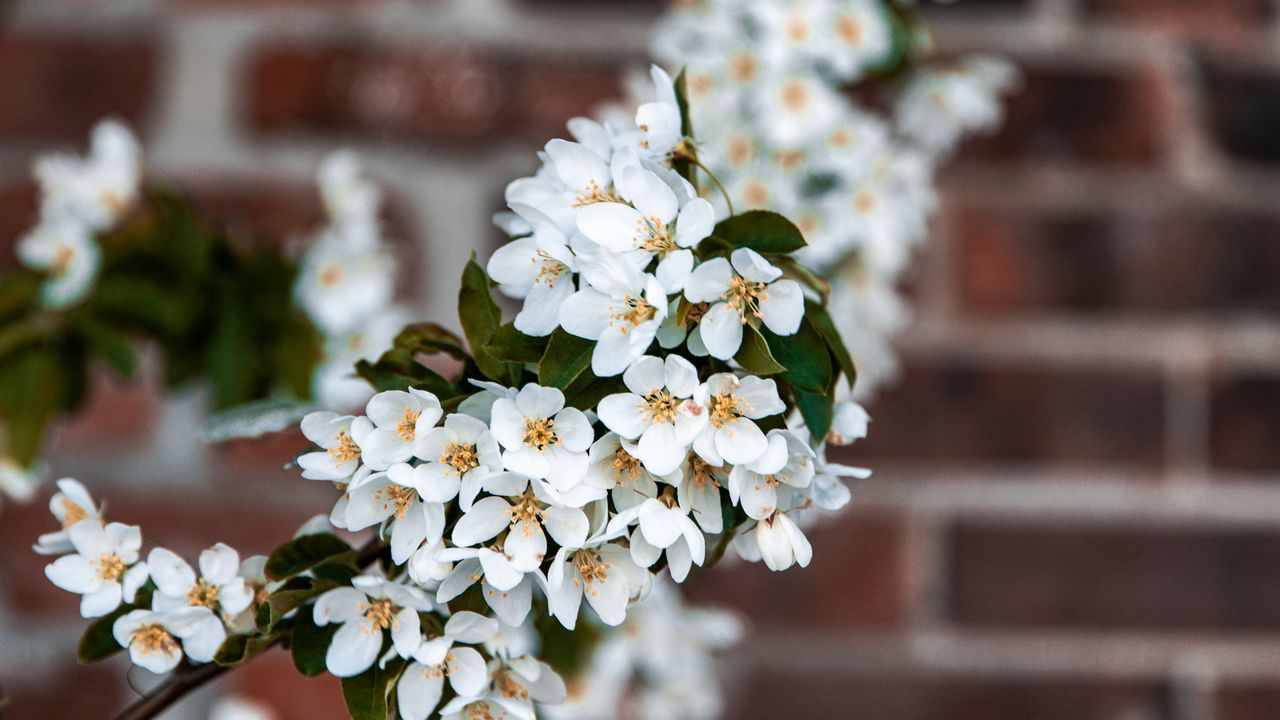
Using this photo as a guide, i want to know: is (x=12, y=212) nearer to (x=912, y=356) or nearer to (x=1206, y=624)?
(x=912, y=356)

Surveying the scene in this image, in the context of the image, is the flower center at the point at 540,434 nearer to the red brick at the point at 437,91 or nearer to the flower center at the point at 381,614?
the flower center at the point at 381,614

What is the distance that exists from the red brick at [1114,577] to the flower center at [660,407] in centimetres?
50

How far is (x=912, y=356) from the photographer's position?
0.67 m

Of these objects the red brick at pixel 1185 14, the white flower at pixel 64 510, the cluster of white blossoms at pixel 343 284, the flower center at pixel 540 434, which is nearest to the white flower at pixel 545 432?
the flower center at pixel 540 434

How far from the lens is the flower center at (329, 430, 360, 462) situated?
23cm

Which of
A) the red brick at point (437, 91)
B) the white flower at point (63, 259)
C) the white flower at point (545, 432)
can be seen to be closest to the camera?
the white flower at point (545, 432)

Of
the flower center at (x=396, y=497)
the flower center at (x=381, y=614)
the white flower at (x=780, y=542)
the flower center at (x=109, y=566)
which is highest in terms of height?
the flower center at (x=396, y=497)

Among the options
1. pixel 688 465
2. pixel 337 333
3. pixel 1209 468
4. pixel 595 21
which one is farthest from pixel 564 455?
pixel 1209 468

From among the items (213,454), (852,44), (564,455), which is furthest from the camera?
(213,454)

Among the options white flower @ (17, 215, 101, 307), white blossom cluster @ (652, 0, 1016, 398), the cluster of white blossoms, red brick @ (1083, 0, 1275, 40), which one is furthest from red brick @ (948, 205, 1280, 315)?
white flower @ (17, 215, 101, 307)

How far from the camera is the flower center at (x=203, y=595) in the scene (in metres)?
0.24

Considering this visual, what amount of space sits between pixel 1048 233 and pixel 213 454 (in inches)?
20.0

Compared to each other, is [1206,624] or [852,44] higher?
[852,44]

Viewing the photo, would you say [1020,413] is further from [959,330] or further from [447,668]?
[447,668]
